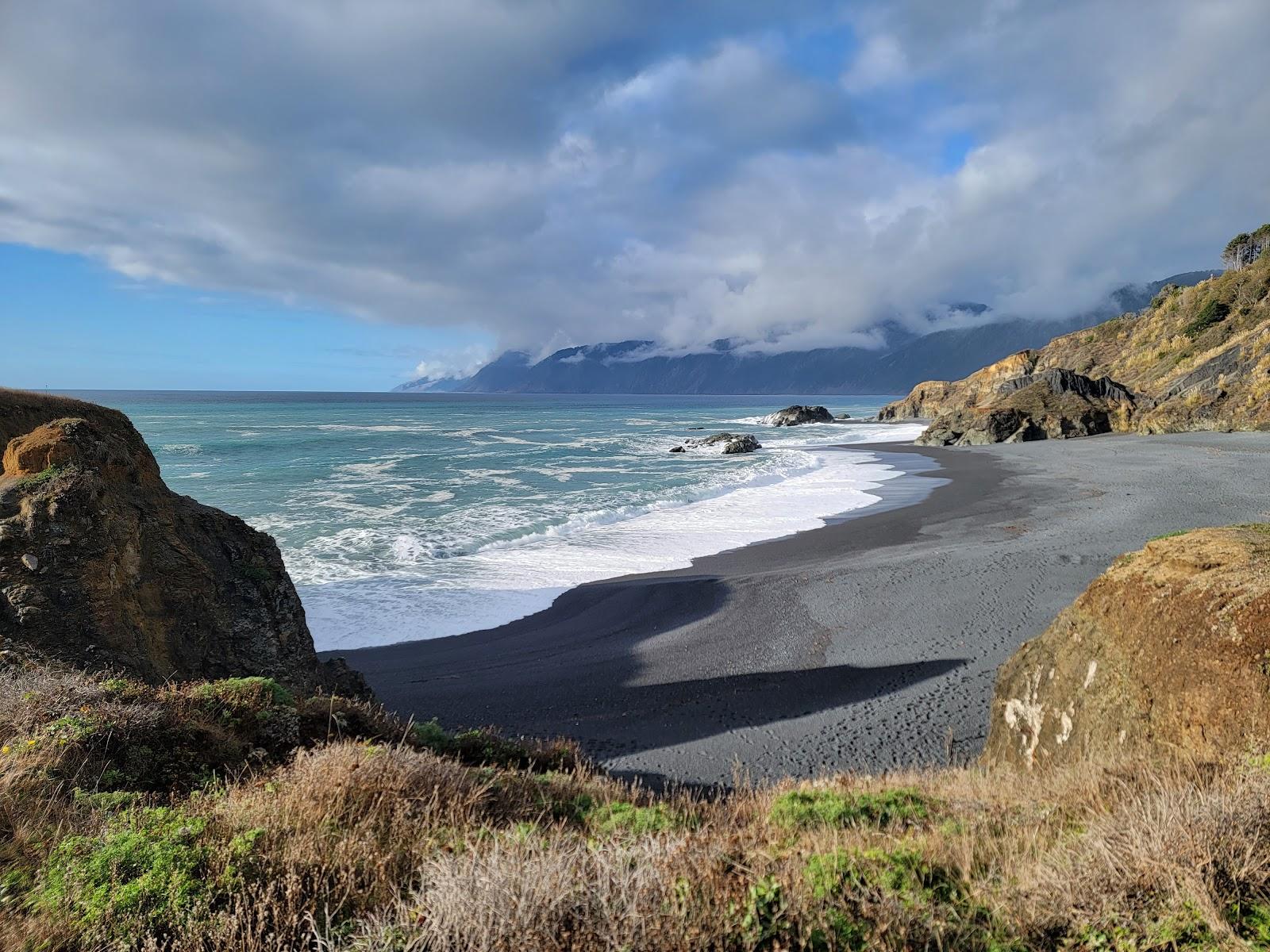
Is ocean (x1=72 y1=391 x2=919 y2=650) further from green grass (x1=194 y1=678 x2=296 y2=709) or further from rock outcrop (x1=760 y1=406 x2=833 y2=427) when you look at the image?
rock outcrop (x1=760 y1=406 x2=833 y2=427)

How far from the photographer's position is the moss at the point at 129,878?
2301 mm

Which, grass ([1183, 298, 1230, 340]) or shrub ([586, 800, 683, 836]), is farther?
grass ([1183, 298, 1230, 340])

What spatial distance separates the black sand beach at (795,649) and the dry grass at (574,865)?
352 centimetres

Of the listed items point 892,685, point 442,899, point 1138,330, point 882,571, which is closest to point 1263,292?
point 1138,330

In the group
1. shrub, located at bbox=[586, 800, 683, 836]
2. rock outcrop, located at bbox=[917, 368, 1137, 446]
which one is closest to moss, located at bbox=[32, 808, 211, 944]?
shrub, located at bbox=[586, 800, 683, 836]

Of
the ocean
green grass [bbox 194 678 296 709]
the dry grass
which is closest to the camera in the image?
the dry grass

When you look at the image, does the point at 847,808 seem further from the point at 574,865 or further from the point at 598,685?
the point at 598,685

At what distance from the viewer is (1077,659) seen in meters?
4.86

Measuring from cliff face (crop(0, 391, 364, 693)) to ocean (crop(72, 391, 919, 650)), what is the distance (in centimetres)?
389

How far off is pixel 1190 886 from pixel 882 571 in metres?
11.6

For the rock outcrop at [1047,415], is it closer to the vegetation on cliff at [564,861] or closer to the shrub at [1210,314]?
the shrub at [1210,314]

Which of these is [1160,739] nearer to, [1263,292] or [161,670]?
[161,670]

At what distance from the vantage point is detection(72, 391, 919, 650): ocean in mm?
13852

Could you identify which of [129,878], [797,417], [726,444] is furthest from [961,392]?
[129,878]
